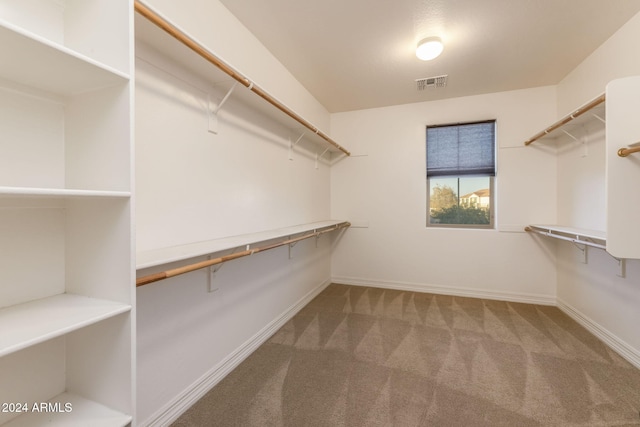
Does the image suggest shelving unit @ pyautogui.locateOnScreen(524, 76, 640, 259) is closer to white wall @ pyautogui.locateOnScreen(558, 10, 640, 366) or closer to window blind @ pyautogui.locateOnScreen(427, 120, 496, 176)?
white wall @ pyautogui.locateOnScreen(558, 10, 640, 366)

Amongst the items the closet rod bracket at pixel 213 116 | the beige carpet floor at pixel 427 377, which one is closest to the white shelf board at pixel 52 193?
the closet rod bracket at pixel 213 116

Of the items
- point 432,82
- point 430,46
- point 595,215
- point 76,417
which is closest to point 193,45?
point 76,417

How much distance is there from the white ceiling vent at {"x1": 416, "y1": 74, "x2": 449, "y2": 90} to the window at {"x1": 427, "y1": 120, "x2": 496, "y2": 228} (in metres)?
Answer: 0.63

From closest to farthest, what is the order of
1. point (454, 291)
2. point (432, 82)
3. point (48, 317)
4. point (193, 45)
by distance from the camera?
point (48, 317)
point (193, 45)
point (432, 82)
point (454, 291)

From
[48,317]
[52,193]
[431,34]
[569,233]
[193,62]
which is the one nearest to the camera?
[52,193]

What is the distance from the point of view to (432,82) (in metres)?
2.96

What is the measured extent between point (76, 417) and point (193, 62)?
1617mm

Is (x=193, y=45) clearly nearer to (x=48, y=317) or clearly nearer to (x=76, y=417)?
(x=48, y=317)

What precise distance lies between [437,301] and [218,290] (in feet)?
8.61

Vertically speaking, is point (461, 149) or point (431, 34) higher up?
point (431, 34)

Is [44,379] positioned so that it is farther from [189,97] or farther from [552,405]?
[552,405]

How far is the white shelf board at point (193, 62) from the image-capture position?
46.9 inches

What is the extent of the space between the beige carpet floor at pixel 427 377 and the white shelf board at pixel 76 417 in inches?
27.2

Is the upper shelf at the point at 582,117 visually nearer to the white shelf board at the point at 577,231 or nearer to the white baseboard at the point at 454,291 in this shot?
the white shelf board at the point at 577,231
